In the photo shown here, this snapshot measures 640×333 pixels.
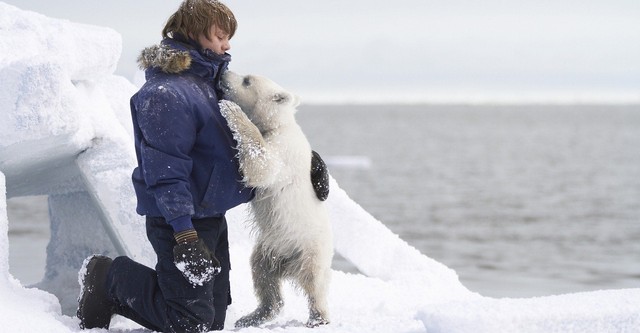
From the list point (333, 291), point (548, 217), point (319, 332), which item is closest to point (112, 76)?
point (333, 291)

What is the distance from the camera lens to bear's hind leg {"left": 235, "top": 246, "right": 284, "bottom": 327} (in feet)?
15.2

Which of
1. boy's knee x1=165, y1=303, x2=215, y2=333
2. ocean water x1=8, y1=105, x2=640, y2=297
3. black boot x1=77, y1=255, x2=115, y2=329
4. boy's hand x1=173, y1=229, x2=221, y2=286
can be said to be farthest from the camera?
ocean water x1=8, y1=105, x2=640, y2=297

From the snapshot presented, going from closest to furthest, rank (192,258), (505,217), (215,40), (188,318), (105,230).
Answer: (192,258), (188,318), (215,40), (105,230), (505,217)

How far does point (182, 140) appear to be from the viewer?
3928 millimetres

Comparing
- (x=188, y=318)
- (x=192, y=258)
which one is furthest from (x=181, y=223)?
(x=188, y=318)

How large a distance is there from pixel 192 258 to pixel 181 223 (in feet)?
0.52

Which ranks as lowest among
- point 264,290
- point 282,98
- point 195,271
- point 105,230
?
point 105,230

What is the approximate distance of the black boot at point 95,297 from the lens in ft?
13.8

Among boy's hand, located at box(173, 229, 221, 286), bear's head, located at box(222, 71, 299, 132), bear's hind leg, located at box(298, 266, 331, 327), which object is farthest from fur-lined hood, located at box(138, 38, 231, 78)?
bear's hind leg, located at box(298, 266, 331, 327)

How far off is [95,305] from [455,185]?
19.8 m

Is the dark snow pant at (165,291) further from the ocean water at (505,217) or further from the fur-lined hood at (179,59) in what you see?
the ocean water at (505,217)

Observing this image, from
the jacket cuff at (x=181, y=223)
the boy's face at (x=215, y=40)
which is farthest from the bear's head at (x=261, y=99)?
the jacket cuff at (x=181, y=223)

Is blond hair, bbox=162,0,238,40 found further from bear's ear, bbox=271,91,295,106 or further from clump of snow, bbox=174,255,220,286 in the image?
clump of snow, bbox=174,255,220,286

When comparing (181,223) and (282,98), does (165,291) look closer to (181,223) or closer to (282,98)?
(181,223)
